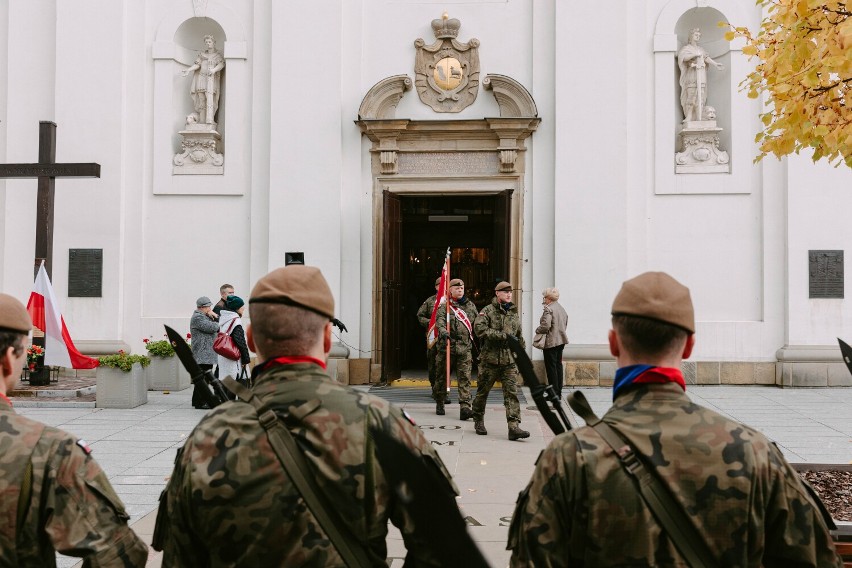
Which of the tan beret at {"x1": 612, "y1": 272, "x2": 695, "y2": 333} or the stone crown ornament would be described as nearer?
the tan beret at {"x1": 612, "y1": 272, "x2": 695, "y2": 333}

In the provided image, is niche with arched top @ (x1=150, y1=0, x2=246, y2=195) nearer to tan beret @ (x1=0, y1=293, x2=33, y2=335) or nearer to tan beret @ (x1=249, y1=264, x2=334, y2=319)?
tan beret @ (x1=0, y1=293, x2=33, y2=335)

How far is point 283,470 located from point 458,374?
8429 mm

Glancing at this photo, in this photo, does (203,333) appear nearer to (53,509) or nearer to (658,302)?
(53,509)

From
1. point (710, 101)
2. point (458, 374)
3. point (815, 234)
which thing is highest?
point (710, 101)

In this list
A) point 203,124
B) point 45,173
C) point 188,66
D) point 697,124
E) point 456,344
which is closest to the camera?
point 456,344

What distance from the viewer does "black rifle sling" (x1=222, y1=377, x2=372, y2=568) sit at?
6.39 feet

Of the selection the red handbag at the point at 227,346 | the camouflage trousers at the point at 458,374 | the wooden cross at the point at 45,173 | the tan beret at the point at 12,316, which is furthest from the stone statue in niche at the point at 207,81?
the tan beret at the point at 12,316

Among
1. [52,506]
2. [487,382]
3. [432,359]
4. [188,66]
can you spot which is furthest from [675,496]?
[188,66]

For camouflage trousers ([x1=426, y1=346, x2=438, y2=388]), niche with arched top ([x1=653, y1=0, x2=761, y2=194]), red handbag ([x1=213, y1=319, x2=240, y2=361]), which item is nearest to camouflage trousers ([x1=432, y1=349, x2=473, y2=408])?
camouflage trousers ([x1=426, y1=346, x2=438, y2=388])

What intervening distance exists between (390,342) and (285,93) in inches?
190

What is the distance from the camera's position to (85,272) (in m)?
13.7

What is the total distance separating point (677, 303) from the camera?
2047 millimetres

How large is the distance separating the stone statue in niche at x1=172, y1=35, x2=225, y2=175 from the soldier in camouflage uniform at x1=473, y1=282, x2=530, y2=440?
703cm

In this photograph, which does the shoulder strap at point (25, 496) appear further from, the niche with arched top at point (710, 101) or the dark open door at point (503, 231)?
the niche with arched top at point (710, 101)
